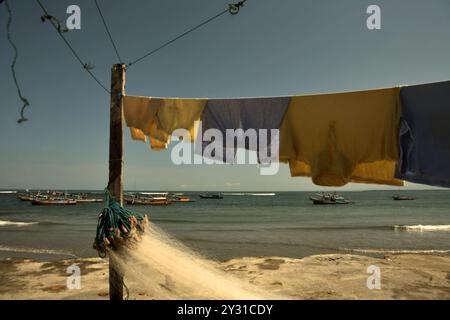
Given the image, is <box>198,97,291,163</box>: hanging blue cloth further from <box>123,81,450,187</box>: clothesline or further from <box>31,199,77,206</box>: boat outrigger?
<box>31,199,77,206</box>: boat outrigger

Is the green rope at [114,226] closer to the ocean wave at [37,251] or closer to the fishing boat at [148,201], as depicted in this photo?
the ocean wave at [37,251]

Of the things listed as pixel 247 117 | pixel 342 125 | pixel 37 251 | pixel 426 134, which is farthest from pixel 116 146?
pixel 37 251

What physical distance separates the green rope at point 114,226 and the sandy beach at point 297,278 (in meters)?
3.04

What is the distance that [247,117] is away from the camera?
5.18 metres

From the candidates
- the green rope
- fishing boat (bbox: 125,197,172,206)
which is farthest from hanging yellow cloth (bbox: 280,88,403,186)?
fishing boat (bbox: 125,197,172,206)

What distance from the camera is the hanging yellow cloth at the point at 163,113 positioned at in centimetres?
543

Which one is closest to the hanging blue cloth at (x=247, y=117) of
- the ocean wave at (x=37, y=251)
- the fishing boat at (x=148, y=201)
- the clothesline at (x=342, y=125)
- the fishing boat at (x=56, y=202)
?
the clothesline at (x=342, y=125)

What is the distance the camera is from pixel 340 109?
469cm

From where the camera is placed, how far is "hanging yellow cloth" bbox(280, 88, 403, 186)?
443 cm

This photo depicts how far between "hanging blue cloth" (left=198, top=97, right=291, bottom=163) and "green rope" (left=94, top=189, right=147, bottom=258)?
1.56 meters
